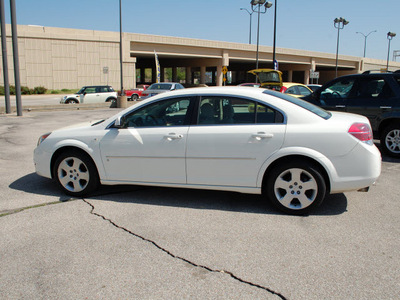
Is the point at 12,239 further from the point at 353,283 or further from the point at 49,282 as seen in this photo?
the point at 353,283

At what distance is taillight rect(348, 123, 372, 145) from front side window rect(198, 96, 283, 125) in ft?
2.88

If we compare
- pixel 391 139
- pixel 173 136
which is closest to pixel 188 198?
pixel 173 136

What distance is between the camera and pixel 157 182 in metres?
4.97

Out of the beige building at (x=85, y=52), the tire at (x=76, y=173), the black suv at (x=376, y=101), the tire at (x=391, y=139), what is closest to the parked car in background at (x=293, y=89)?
the black suv at (x=376, y=101)

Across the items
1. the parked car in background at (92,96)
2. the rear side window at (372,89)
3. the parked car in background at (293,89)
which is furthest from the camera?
the parked car in background at (92,96)

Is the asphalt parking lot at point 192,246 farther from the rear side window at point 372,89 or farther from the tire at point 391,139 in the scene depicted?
the rear side window at point 372,89

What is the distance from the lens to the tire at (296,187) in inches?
173

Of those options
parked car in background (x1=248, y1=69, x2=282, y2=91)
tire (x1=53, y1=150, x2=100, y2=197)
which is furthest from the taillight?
parked car in background (x1=248, y1=69, x2=282, y2=91)

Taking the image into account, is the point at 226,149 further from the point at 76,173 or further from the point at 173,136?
the point at 76,173

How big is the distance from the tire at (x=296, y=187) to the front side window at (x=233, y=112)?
2.07 ft

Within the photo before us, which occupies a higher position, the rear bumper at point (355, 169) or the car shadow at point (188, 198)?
the rear bumper at point (355, 169)

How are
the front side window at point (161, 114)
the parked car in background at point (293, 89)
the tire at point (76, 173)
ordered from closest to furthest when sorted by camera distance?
the front side window at point (161, 114) < the tire at point (76, 173) < the parked car in background at point (293, 89)

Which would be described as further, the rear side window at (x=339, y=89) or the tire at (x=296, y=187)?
the rear side window at (x=339, y=89)

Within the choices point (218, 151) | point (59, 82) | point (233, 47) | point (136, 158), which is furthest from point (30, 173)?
point (233, 47)
